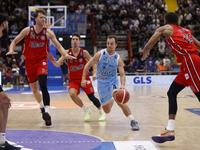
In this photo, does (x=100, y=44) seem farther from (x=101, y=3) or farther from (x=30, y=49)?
(x=30, y=49)

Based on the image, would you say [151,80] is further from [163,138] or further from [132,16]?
[163,138]

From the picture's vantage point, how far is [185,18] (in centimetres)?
2150

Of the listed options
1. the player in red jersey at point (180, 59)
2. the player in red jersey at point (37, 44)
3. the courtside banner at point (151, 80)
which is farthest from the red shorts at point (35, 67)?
the courtside banner at point (151, 80)

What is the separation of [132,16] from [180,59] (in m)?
17.8

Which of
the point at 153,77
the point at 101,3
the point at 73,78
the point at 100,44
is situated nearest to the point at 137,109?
the point at 73,78

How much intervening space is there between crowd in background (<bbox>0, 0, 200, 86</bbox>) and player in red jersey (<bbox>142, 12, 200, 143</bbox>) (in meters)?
14.6

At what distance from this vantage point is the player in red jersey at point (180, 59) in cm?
379

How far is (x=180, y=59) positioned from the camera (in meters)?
4.04

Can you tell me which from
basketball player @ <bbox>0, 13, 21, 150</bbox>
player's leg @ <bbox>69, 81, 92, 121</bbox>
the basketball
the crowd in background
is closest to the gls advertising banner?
the crowd in background

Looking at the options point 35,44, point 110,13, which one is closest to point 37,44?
point 35,44

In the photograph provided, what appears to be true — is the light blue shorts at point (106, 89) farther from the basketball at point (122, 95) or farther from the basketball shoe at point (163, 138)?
the basketball shoe at point (163, 138)

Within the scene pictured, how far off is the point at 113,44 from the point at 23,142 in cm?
237

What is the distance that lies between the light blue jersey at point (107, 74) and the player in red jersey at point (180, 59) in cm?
115

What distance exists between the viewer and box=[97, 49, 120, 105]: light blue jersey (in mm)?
5188
